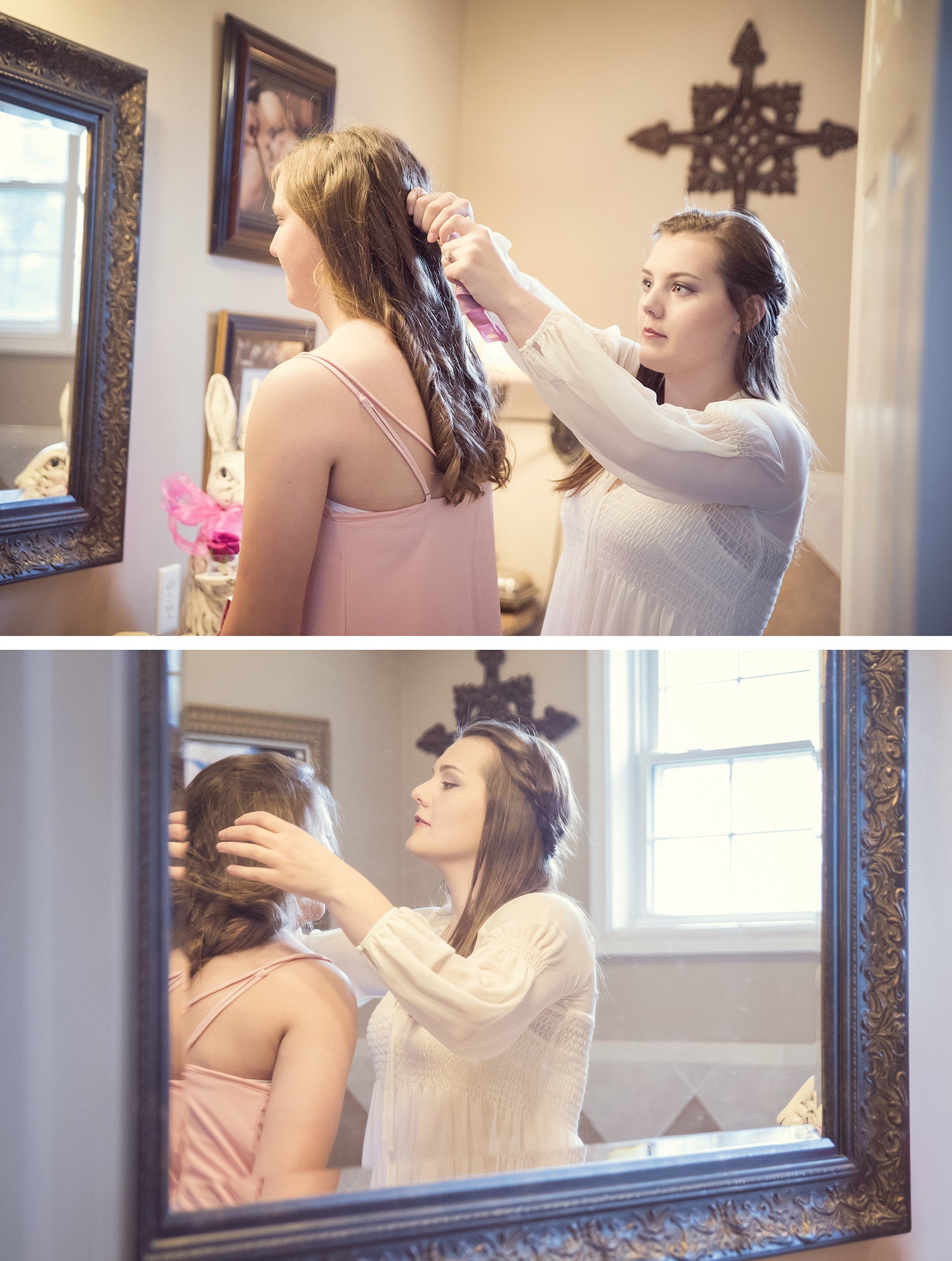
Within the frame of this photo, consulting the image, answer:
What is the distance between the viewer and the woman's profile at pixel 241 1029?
0.76m

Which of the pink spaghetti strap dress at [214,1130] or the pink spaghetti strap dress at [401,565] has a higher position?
the pink spaghetti strap dress at [401,565]

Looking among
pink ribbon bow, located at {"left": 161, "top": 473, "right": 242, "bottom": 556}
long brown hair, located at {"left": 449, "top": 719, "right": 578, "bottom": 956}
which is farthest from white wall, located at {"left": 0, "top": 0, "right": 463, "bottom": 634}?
long brown hair, located at {"left": 449, "top": 719, "right": 578, "bottom": 956}

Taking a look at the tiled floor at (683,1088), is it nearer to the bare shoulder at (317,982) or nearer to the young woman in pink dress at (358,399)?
the bare shoulder at (317,982)

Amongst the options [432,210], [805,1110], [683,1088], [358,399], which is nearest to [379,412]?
[358,399]

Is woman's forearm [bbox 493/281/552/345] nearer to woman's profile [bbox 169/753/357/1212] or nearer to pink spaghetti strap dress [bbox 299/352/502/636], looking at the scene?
pink spaghetti strap dress [bbox 299/352/502/636]

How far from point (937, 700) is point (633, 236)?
57 cm

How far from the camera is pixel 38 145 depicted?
0.62 meters

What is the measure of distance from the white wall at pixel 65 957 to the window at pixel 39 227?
270mm

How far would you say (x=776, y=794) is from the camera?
2.85 ft

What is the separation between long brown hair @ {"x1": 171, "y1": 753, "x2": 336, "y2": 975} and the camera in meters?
0.76

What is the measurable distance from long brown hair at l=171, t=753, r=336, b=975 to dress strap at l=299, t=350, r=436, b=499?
0.28 metres

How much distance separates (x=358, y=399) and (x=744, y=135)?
293mm

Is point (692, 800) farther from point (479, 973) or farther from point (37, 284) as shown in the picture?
point (37, 284)

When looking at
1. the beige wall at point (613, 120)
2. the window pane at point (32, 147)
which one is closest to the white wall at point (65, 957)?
the window pane at point (32, 147)
